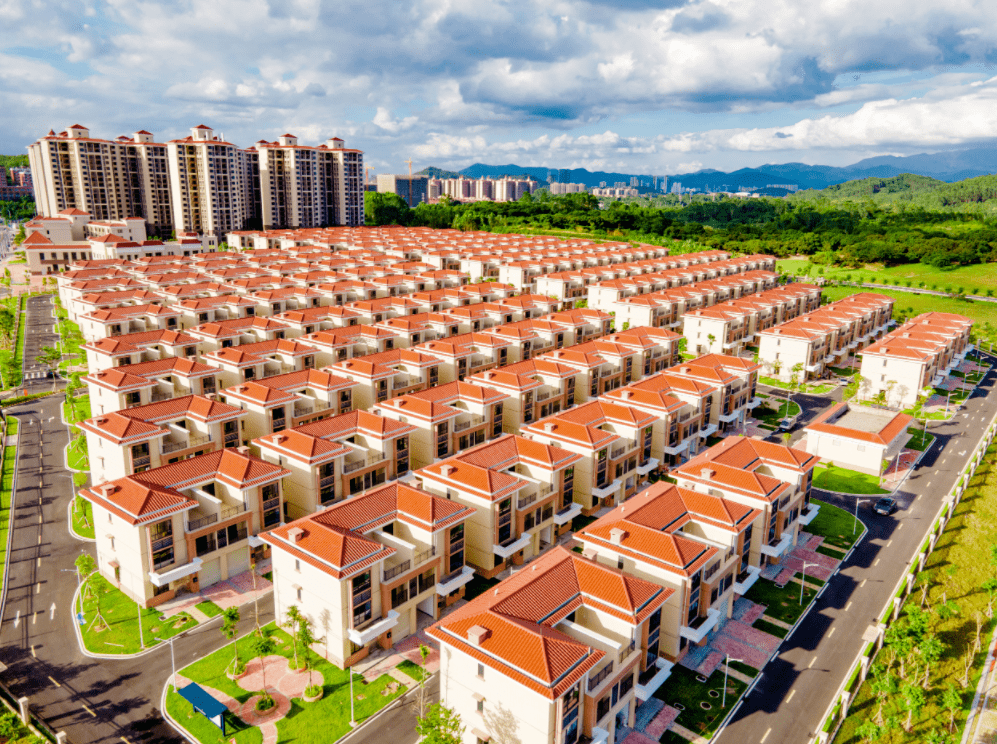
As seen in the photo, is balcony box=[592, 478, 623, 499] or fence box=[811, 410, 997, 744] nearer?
fence box=[811, 410, 997, 744]

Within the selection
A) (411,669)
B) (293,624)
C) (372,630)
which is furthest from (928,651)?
(293,624)

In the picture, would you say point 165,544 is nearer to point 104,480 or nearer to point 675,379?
point 104,480

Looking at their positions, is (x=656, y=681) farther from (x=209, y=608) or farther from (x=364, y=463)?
(x=209, y=608)

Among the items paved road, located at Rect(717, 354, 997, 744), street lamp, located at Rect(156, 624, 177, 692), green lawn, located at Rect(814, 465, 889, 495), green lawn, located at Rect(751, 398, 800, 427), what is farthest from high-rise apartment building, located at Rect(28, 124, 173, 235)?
paved road, located at Rect(717, 354, 997, 744)

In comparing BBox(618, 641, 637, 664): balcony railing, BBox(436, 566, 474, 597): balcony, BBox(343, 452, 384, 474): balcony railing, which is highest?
BBox(343, 452, 384, 474): balcony railing

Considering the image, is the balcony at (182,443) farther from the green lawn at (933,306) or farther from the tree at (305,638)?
the green lawn at (933,306)

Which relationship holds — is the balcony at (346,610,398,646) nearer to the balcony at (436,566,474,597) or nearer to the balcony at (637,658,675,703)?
the balcony at (436,566,474,597)

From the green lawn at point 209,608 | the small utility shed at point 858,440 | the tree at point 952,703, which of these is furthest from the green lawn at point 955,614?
the green lawn at point 209,608
